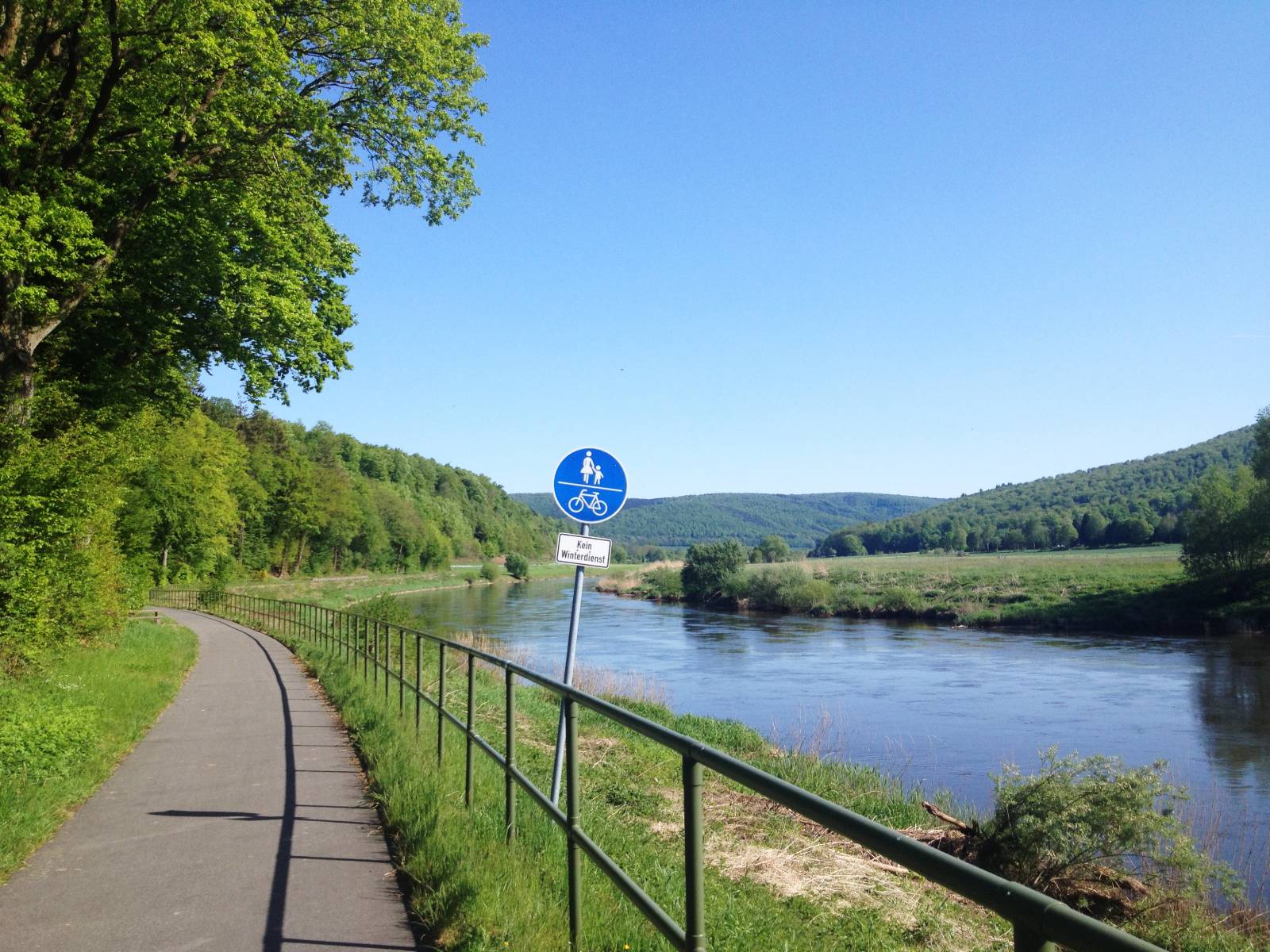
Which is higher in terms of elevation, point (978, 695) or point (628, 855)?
point (628, 855)

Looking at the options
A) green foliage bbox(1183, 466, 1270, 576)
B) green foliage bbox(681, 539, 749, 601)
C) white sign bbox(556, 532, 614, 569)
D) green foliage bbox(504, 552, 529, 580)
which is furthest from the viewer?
green foliage bbox(504, 552, 529, 580)

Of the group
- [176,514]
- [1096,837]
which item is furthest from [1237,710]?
[176,514]

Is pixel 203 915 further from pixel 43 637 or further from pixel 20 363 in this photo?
pixel 20 363

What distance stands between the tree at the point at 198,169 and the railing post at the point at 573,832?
30.8 feet

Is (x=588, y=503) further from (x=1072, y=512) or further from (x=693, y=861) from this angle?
(x=1072, y=512)

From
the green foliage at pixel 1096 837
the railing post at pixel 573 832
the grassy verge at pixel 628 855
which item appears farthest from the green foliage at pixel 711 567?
the railing post at pixel 573 832

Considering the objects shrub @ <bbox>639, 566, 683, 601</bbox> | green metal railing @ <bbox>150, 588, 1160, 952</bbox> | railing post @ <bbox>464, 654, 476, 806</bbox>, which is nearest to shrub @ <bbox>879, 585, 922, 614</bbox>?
shrub @ <bbox>639, 566, 683, 601</bbox>

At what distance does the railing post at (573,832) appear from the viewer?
403cm

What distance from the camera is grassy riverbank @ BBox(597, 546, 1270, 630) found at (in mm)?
38438

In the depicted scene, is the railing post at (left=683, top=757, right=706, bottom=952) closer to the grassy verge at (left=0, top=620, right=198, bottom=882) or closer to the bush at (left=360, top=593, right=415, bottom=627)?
the grassy verge at (left=0, top=620, right=198, bottom=882)

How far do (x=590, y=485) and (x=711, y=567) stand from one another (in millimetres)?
54846

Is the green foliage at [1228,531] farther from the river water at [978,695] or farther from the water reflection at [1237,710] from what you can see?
the water reflection at [1237,710]

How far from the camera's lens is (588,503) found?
24.4 feet

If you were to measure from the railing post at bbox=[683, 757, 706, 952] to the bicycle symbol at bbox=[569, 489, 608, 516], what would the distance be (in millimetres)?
4519
